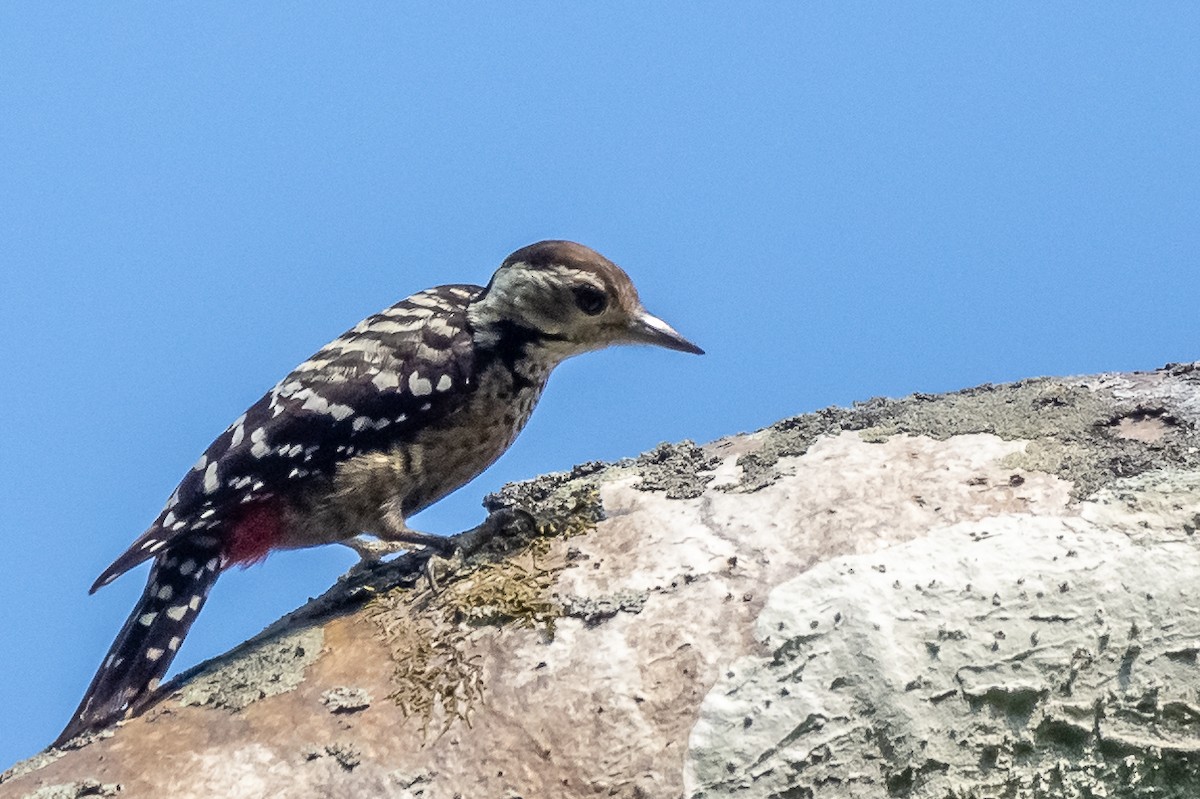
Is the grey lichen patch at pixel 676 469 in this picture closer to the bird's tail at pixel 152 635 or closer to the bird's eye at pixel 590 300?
the bird's eye at pixel 590 300

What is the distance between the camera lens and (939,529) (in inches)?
99.2

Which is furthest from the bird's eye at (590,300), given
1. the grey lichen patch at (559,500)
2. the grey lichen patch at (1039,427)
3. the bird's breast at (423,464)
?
the grey lichen patch at (1039,427)

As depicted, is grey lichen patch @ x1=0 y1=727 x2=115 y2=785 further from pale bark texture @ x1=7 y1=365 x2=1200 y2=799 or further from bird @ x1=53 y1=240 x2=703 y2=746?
bird @ x1=53 y1=240 x2=703 y2=746

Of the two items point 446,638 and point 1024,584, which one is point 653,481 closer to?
point 446,638

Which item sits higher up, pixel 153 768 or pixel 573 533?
pixel 573 533

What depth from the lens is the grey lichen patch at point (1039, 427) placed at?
8.52 ft

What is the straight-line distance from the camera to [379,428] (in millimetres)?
3668

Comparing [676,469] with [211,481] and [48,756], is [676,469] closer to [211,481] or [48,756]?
[211,481]

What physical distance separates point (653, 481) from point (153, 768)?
1.26 meters

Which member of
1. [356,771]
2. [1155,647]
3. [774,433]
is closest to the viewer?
[1155,647]

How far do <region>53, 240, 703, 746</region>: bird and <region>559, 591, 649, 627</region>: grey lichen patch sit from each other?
669 millimetres

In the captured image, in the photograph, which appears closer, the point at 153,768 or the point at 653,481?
the point at 153,768

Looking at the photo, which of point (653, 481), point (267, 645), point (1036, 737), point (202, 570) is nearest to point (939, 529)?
point (1036, 737)

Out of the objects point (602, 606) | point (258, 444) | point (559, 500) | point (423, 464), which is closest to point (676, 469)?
point (559, 500)
